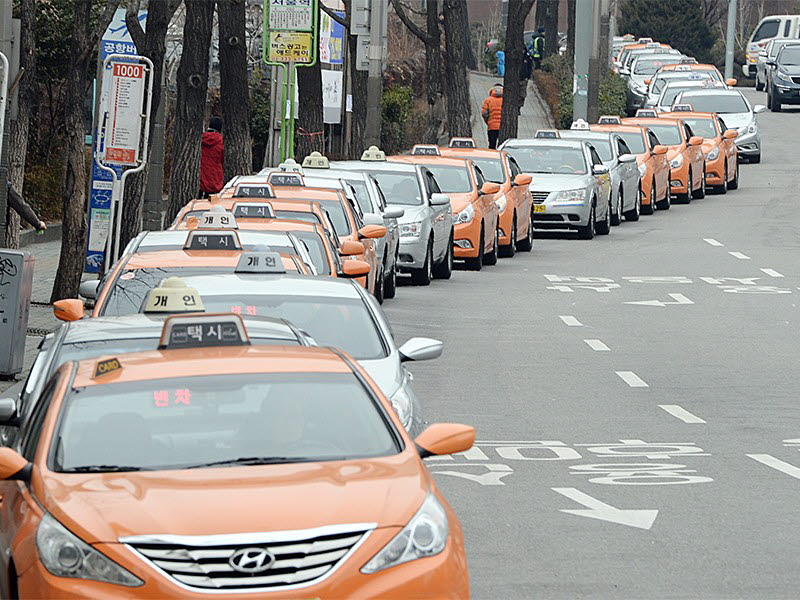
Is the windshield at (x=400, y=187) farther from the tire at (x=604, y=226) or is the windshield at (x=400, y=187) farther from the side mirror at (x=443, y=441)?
the side mirror at (x=443, y=441)

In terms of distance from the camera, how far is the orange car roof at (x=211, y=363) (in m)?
7.28

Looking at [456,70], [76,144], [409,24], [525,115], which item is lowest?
[76,144]

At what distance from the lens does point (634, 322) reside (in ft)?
69.1

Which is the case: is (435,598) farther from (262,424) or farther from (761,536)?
(761,536)

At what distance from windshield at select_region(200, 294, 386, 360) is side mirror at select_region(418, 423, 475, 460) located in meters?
3.56

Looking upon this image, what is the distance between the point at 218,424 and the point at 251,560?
1.10 metres

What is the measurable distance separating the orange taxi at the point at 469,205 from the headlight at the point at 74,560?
20627 mm

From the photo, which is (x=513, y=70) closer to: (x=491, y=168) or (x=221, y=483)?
(x=491, y=168)

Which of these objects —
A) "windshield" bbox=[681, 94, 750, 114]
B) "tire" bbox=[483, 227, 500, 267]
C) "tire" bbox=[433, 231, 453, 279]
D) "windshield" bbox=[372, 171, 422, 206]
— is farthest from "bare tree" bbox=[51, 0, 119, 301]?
"windshield" bbox=[681, 94, 750, 114]

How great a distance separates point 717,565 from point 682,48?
90.6m

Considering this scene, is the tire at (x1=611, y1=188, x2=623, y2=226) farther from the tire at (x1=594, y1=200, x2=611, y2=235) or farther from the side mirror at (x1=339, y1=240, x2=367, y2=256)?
the side mirror at (x1=339, y1=240, x2=367, y2=256)

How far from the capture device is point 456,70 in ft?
145

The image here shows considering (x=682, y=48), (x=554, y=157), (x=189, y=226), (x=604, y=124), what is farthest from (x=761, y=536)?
(x=682, y=48)

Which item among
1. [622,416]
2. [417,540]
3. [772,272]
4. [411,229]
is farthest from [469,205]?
[417,540]
